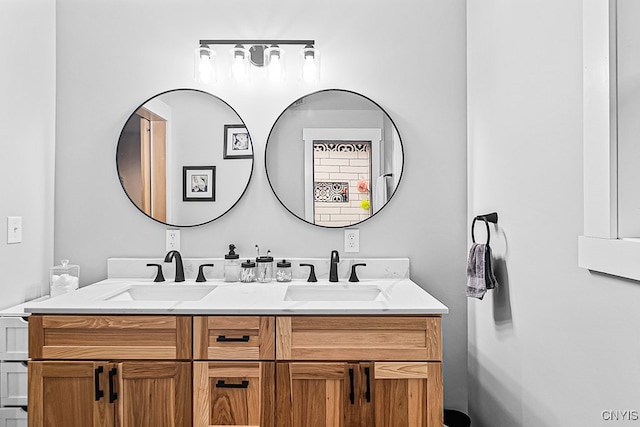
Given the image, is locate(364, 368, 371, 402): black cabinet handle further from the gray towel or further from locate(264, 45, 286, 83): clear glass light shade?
locate(264, 45, 286, 83): clear glass light shade

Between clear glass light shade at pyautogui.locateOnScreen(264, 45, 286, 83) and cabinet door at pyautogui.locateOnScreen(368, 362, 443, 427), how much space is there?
55.4 inches

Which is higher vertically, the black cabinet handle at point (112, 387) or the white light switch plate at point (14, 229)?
the white light switch plate at point (14, 229)

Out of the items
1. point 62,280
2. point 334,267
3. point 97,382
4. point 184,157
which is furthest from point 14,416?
point 334,267

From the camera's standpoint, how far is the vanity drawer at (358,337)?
1698 mm

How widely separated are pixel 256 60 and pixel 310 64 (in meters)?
0.27

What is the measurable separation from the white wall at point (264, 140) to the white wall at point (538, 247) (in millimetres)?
167

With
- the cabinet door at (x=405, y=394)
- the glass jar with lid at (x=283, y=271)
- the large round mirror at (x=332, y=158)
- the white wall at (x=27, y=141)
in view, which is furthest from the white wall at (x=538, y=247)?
the white wall at (x=27, y=141)

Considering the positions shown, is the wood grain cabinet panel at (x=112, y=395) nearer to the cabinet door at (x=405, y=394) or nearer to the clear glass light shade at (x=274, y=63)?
the cabinet door at (x=405, y=394)

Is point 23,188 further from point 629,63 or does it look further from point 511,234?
point 629,63

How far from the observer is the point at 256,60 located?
7.72ft

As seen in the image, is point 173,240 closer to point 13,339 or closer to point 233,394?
point 13,339

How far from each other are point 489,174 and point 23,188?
205 cm

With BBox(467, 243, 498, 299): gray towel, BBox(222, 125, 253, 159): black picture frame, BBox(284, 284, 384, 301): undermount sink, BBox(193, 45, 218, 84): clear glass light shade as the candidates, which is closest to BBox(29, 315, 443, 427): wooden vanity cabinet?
BBox(467, 243, 498, 299): gray towel

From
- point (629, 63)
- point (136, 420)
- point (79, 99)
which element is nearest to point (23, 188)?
point (79, 99)
